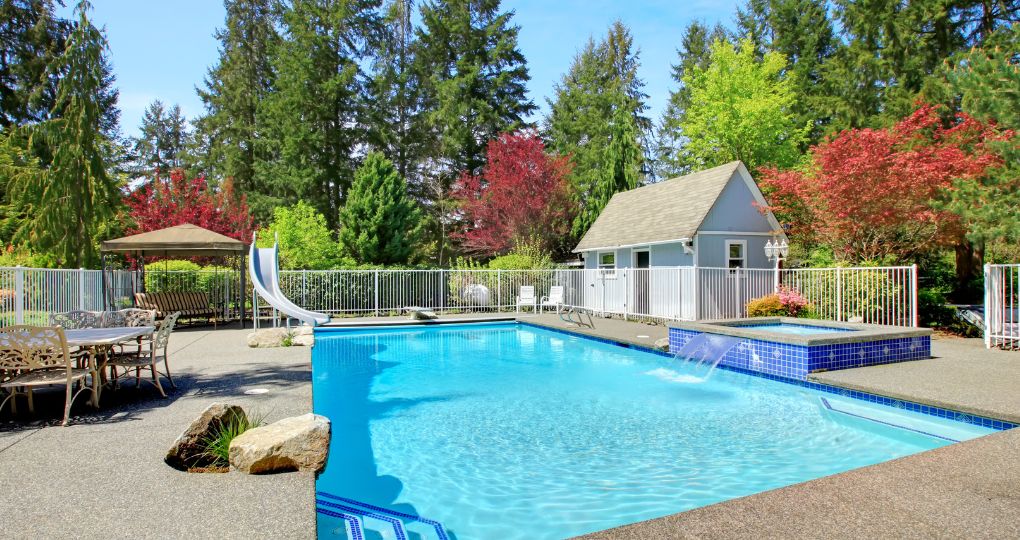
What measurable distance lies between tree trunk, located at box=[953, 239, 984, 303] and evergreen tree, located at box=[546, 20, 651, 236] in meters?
15.0

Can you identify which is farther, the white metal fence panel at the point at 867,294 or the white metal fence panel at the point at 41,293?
the white metal fence panel at the point at 867,294

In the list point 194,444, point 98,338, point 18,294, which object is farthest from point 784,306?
point 18,294

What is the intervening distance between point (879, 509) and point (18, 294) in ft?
33.3

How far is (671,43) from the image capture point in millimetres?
33688

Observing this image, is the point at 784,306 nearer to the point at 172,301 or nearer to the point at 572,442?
the point at 572,442

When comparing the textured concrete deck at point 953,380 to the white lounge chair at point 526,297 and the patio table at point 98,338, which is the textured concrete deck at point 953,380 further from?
the white lounge chair at point 526,297

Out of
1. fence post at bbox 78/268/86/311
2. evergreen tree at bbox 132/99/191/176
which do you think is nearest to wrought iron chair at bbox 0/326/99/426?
fence post at bbox 78/268/86/311

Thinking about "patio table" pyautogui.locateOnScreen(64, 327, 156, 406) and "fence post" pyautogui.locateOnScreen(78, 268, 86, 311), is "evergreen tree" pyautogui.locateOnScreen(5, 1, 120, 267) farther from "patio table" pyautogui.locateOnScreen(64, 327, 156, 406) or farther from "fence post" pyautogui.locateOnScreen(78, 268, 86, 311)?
"patio table" pyautogui.locateOnScreen(64, 327, 156, 406)

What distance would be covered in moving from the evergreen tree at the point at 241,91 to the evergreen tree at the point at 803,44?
2698 cm

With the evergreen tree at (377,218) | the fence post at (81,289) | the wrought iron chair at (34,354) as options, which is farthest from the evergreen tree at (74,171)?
the wrought iron chair at (34,354)

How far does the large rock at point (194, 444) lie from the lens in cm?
371

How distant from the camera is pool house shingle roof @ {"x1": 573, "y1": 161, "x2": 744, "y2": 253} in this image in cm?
1471

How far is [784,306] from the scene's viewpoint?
12.5 meters

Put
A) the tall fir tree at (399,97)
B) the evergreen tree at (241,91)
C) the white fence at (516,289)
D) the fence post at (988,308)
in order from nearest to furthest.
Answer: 1. the fence post at (988,308)
2. the white fence at (516,289)
3. the tall fir tree at (399,97)
4. the evergreen tree at (241,91)
